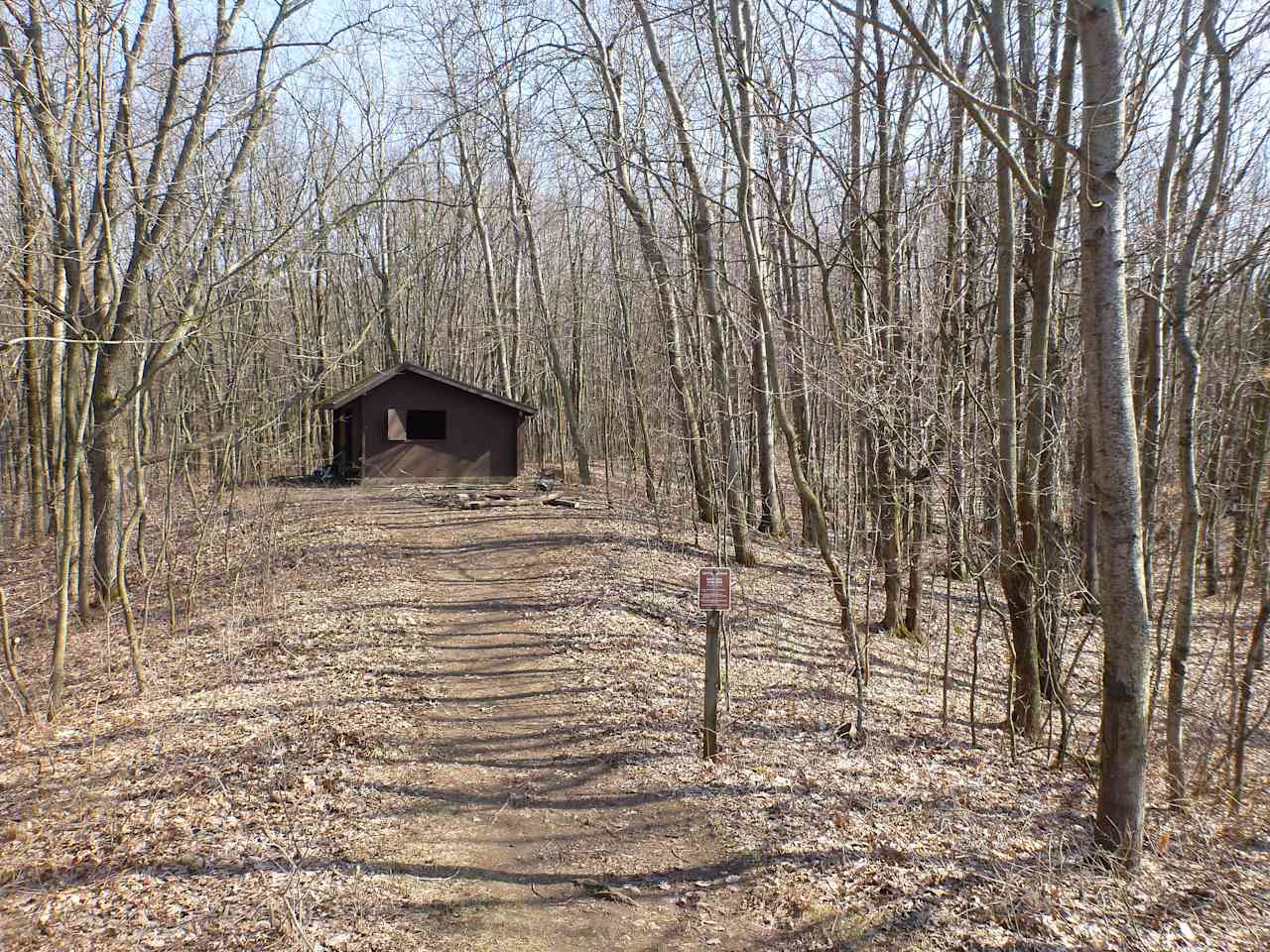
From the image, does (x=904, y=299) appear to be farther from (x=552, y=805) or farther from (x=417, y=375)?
(x=417, y=375)

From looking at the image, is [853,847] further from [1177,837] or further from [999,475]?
[999,475]

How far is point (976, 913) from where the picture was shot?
14.0 ft

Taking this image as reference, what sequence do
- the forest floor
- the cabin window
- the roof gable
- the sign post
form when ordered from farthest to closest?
the cabin window → the roof gable → the sign post → the forest floor

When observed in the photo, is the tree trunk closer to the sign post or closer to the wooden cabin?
the sign post

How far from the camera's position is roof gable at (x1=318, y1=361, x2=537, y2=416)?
22031 mm

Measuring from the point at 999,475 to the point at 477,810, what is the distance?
197 inches

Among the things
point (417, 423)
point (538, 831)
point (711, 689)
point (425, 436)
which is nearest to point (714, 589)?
point (711, 689)

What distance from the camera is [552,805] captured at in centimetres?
564

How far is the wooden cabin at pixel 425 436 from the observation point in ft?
73.7

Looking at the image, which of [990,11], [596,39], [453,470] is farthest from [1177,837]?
[453,470]

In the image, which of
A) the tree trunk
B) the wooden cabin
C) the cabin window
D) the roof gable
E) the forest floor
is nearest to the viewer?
the forest floor

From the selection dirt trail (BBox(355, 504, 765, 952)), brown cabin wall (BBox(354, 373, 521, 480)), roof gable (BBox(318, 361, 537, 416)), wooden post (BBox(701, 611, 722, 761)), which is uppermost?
roof gable (BBox(318, 361, 537, 416))

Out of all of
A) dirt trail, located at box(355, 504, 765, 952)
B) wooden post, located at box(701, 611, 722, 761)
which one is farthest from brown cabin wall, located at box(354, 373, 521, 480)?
wooden post, located at box(701, 611, 722, 761)

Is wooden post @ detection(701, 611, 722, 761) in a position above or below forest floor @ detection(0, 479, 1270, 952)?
above
